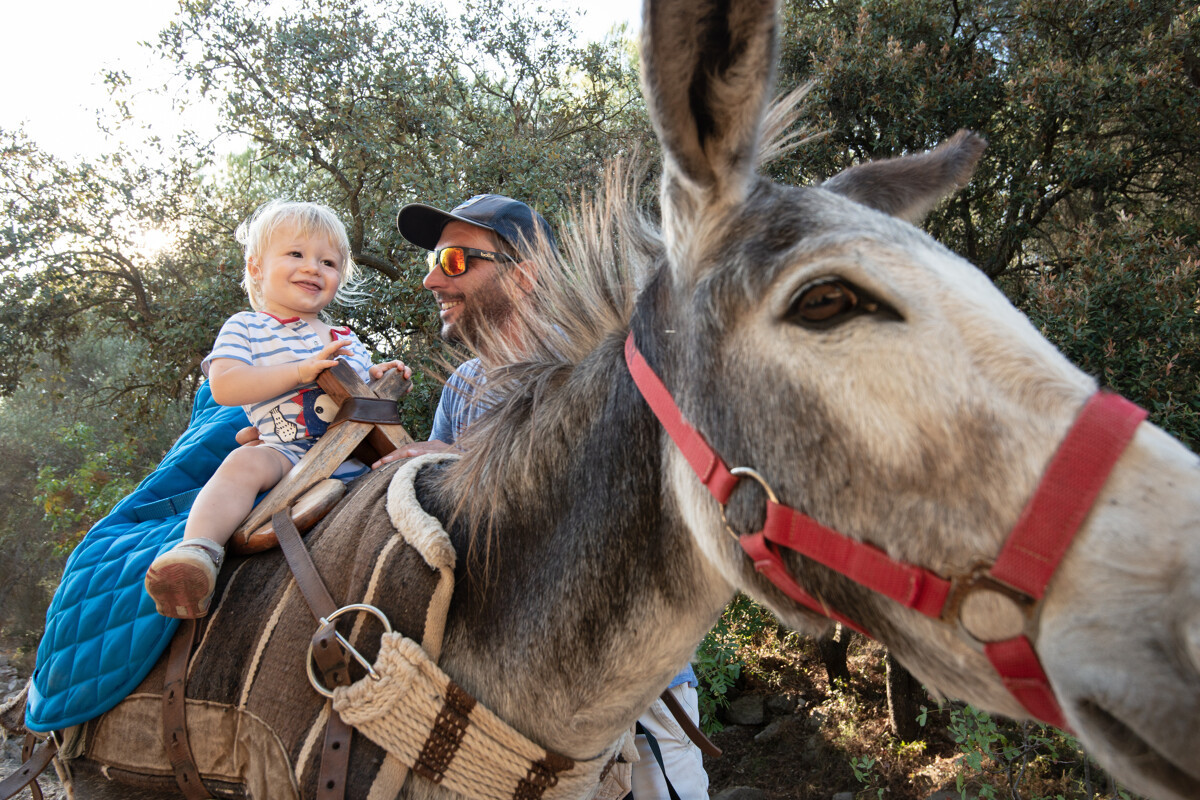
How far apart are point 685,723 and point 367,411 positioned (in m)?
1.50

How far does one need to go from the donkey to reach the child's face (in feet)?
3.91

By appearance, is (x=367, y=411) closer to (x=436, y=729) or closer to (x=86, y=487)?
(x=436, y=729)

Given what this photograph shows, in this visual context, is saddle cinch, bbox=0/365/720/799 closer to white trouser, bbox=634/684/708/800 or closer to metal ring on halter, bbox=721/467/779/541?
white trouser, bbox=634/684/708/800

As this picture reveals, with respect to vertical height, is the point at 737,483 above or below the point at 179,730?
above

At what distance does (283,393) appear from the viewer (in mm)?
2244

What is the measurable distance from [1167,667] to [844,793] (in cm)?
525

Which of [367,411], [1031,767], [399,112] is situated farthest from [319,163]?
[1031,767]

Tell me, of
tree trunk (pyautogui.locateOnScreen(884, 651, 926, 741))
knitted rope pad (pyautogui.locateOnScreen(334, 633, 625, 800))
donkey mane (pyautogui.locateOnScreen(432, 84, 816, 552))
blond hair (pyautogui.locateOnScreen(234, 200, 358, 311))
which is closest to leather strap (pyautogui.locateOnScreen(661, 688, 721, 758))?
knitted rope pad (pyautogui.locateOnScreen(334, 633, 625, 800))

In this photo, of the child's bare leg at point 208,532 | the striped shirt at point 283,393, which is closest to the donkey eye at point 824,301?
the child's bare leg at point 208,532

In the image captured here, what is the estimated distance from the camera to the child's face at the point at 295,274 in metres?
2.61

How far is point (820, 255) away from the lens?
105 centimetres

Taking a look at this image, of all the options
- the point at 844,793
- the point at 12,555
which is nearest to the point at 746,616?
the point at 844,793

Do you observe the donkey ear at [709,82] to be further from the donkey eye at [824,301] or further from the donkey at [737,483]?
the donkey eye at [824,301]

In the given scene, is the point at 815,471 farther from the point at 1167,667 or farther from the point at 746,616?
the point at 746,616
